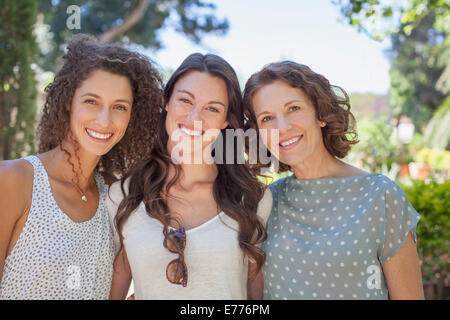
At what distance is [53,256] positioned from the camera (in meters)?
2.11

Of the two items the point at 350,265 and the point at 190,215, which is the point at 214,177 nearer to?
the point at 190,215

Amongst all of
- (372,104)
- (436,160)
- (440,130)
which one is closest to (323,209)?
(436,160)

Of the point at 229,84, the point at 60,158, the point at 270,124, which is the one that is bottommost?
the point at 60,158

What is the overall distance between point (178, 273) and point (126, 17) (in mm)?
11536

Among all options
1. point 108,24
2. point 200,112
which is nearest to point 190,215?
point 200,112

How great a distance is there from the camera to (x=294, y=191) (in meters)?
2.46

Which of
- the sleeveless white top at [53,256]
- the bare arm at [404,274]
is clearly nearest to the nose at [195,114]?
the sleeveless white top at [53,256]

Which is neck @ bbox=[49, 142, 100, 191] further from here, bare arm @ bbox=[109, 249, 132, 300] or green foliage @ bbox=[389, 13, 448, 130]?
green foliage @ bbox=[389, 13, 448, 130]

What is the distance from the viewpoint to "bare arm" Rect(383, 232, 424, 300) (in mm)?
2064

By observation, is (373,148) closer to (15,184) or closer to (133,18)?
(133,18)

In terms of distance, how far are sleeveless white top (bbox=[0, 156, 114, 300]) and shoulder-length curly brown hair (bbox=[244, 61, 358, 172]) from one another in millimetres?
1291

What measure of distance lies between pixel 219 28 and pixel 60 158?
38.7 feet

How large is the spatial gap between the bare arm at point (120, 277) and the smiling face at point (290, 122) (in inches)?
44.8

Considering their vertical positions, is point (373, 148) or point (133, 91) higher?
point (133, 91)
